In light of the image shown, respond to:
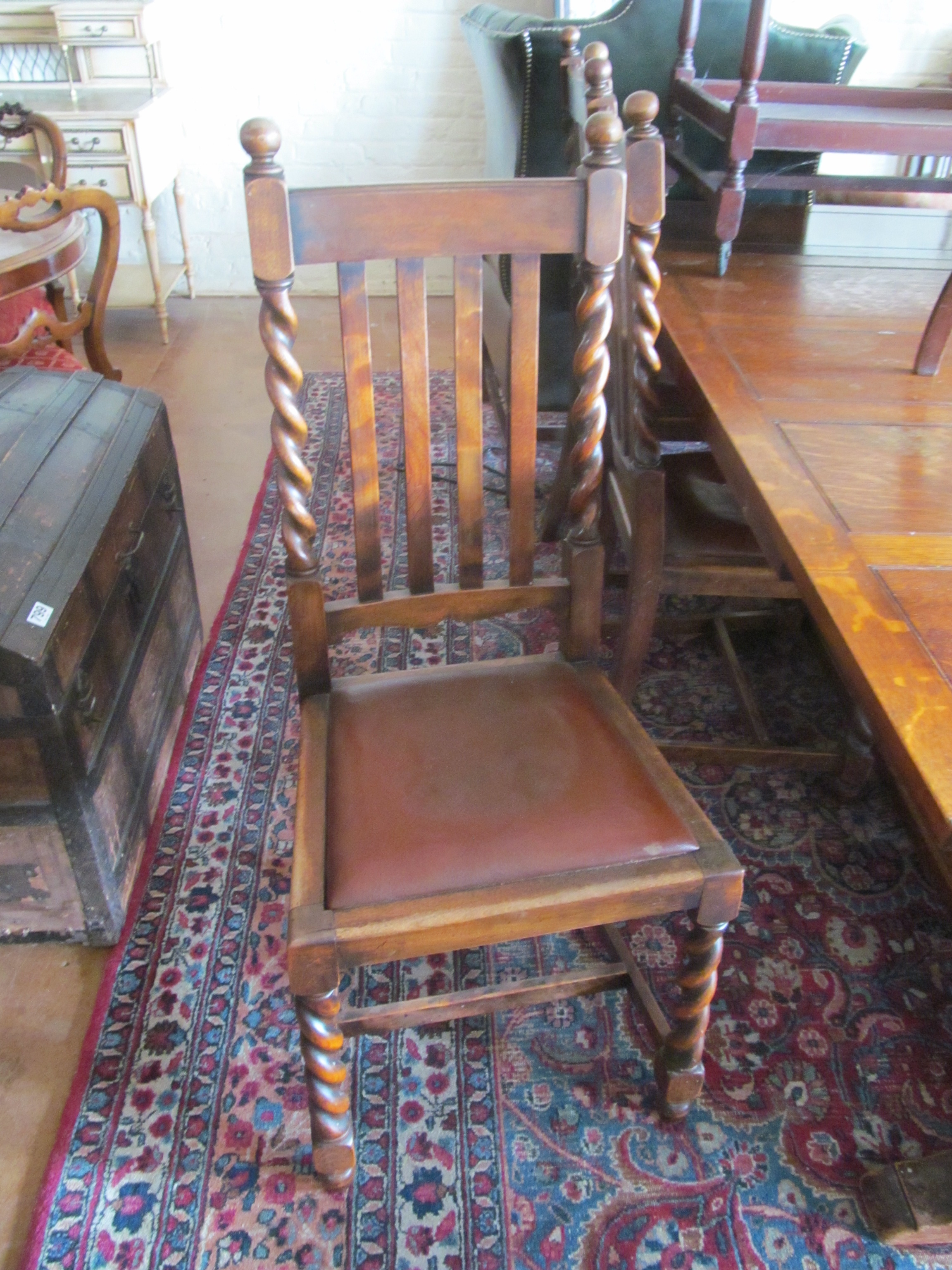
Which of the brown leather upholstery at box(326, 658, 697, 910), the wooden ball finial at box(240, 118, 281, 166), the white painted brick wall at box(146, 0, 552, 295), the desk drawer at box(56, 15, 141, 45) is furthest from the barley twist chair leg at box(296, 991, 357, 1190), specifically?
the desk drawer at box(56, 15, 141, 45)

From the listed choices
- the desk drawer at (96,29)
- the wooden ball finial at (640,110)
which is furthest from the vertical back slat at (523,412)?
the desk drawer at (96,29)

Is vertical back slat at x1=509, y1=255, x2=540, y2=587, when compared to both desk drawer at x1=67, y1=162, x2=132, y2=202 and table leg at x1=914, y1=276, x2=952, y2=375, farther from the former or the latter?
desk drawer at x1=67, y1=162, x2=132, y2=202

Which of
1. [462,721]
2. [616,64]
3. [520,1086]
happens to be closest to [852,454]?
[462,721]

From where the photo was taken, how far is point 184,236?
397cm

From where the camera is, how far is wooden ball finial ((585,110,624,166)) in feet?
3.38

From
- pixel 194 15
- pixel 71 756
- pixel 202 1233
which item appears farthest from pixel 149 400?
pixel 194 15

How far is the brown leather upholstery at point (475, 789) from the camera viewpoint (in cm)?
99

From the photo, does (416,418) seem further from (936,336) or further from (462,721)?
(936,336)

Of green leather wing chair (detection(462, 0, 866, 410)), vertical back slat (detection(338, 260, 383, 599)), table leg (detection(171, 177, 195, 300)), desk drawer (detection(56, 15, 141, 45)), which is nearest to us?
vertical back slat (detection(338, 260, 383, 599))

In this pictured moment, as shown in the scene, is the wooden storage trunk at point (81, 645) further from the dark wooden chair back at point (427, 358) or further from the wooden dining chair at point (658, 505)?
the wooden dining chair at point (658, 505)

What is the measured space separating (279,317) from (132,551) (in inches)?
24.7

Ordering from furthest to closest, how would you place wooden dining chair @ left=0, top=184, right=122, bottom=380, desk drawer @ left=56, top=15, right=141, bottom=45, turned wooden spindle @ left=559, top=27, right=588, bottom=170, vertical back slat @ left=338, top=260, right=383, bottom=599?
desk drawer @ left=56, top=15, right=141, bottom=45, wooden dining chair @ left=0, top=184, right=122, bottom=380, turned wooden spindle @ left=559, top=27, right=588, bottom=170, vertical back slat @ left=338, top=260, right=383, bottom=599

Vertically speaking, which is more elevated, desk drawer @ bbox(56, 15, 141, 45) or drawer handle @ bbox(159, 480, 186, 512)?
desk drawer @ bbox(56, 15, 141, 45)

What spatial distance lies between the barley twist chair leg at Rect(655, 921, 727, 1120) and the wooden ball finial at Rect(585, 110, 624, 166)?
0.84 m
